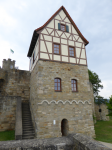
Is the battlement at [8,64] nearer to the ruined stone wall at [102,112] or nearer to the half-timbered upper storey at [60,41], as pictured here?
the half-timbered upper storey at [60,41]

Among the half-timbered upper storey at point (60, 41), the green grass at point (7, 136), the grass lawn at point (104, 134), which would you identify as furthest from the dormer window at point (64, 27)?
the green grass at point (7, 136)

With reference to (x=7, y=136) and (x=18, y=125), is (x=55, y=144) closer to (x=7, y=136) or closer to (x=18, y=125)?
(x=18, y=125)

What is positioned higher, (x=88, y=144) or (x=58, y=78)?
(x=58, y=78)

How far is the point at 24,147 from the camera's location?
12.0ft

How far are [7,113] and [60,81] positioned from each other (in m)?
6.55

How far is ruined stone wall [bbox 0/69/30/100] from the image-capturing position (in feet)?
47.9

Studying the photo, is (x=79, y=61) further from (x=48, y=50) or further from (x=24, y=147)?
(x=24, y=147)

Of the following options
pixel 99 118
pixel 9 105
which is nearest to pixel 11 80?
pixel 9 105

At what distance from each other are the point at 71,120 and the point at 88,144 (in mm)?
7053

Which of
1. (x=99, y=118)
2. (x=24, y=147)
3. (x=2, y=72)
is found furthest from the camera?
(x=99, y=118)

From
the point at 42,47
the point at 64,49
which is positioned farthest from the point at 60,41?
the point at 42,47

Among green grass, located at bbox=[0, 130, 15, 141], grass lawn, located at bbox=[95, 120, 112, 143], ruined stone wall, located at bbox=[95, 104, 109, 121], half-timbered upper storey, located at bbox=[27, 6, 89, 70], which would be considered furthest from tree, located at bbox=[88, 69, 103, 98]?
green grass, located at bbox=[0, 130, 15, 141]

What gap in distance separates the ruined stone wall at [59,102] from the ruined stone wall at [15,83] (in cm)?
Answer: 506

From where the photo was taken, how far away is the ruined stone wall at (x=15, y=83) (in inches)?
575
